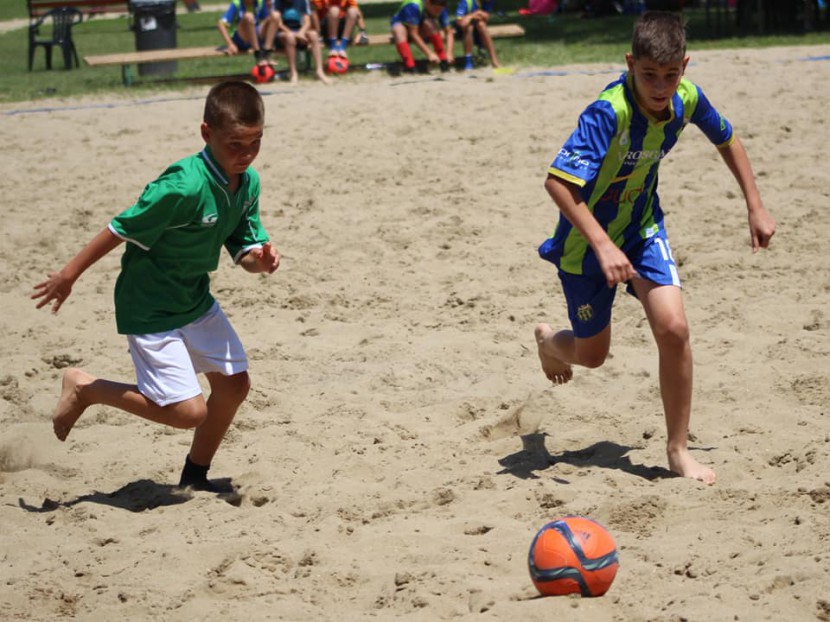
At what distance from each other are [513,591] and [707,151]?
6.03m

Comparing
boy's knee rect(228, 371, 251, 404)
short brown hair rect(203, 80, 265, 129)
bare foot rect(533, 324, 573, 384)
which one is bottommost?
bare foot rect(533, 324, 573, 384)

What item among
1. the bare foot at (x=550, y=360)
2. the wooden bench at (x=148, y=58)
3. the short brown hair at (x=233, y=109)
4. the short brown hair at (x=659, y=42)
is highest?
the short brown hair at (x=659, y=42)

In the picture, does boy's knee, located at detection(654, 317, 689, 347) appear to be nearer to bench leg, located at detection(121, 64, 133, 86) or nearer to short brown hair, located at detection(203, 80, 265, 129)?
short brown hair, located at detection(203, 80, 265, 129)

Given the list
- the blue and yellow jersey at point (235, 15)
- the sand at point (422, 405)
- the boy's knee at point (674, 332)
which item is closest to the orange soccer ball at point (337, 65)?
the blue and yellow jersey at point (235, 15)

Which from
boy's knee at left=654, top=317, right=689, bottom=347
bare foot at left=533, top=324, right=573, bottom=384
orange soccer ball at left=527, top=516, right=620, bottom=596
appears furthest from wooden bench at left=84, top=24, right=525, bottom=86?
orange soccer ball at left=527, top=516, right=620, bottom=596

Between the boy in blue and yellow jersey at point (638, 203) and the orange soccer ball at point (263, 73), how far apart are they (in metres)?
9.50

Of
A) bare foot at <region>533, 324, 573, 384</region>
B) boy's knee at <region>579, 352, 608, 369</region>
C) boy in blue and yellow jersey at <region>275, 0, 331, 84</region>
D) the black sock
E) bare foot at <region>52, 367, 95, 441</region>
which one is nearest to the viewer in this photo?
bare foot at <region>52, 367, 95, 441</region>

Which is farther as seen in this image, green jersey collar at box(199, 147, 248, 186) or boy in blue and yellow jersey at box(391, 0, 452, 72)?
boy in blue and yellow jersey at box(391, 0, 452, 72)

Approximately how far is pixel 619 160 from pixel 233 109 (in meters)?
1.47

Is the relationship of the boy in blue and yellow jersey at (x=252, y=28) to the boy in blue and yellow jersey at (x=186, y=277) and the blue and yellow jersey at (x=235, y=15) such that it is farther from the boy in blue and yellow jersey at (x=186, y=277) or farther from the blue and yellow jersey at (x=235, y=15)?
the boy in blue and yellow jersey at (x=186, y=277)

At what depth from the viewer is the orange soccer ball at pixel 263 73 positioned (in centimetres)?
1366

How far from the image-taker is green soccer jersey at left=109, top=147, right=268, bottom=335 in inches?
163

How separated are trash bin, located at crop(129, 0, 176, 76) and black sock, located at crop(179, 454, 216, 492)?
12007mm

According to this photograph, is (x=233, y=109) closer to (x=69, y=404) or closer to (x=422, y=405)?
(x=69, y=404)
